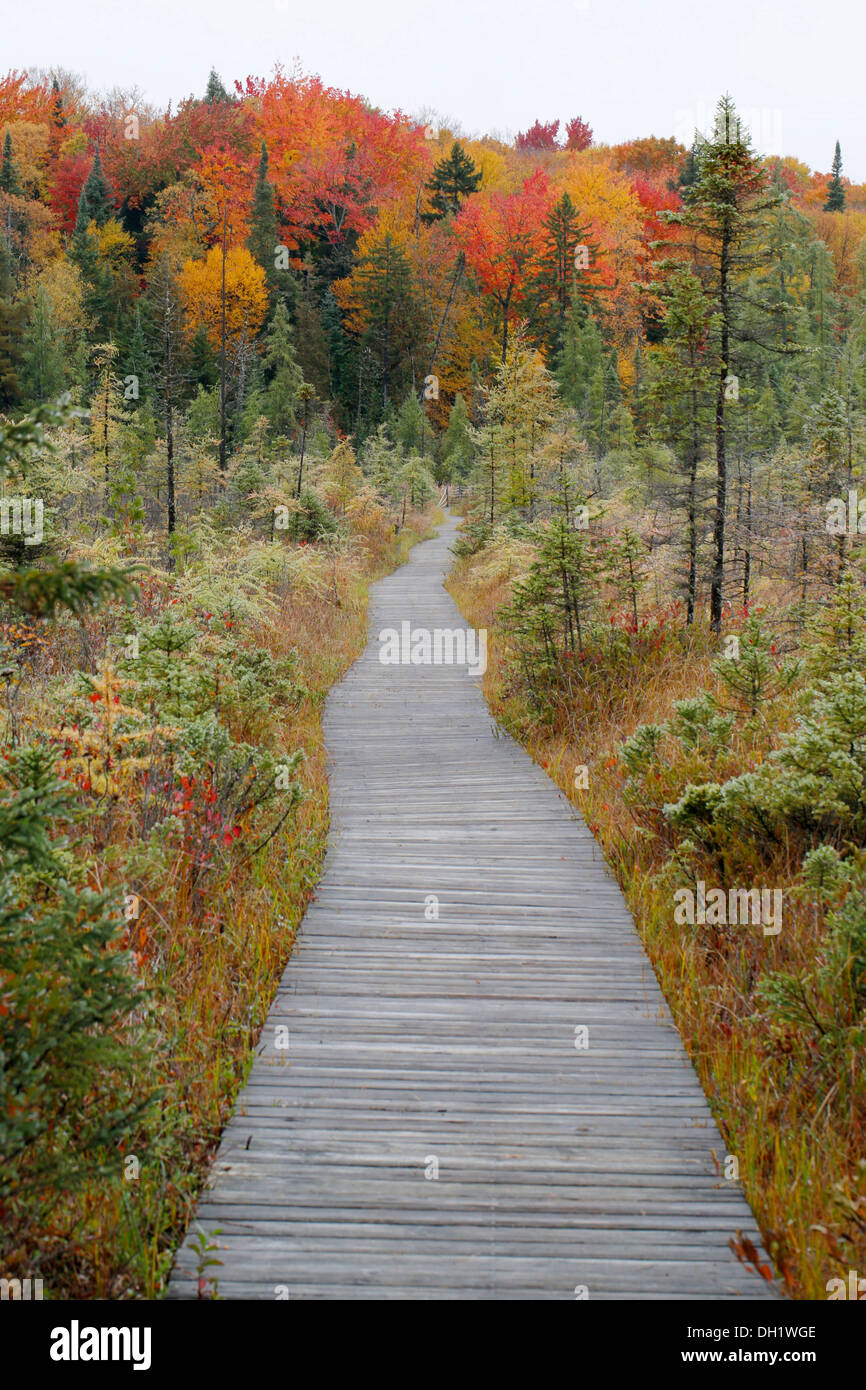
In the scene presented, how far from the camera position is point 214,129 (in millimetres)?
54188

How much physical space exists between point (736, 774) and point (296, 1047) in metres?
3.44

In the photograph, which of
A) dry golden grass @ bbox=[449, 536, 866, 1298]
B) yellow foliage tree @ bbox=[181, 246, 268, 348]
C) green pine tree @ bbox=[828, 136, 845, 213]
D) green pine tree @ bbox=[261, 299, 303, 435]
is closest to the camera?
dry golden grass @ bbox=[449, 536, 866, 1298]

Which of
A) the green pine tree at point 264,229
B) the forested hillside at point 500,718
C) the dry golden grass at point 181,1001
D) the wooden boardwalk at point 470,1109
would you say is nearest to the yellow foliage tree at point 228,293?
the green pine tree at point 264,229

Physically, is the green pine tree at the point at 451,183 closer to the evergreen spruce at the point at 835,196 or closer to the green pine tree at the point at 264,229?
the green pine tree at the point at 264,229

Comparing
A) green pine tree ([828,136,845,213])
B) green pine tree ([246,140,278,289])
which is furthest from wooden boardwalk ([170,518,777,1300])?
green pine tree ([828,136,845,213])

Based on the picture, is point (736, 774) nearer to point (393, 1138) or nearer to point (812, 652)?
point (812, 652)

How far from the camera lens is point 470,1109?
11.9 feet

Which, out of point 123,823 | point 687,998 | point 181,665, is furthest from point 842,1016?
point 181,665

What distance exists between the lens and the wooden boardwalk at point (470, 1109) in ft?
9.49

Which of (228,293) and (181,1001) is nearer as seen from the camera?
(181,1001)

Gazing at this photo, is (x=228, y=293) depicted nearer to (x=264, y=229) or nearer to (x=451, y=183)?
(x=264, y=229)

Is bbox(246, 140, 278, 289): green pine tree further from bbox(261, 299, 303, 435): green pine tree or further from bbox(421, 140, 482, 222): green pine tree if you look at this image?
bbox(421, 140, 482, 222): green pine tree

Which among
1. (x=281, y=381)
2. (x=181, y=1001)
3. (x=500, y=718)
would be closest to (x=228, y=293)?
(x=281, y=381)

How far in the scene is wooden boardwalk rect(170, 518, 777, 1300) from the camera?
289cm
